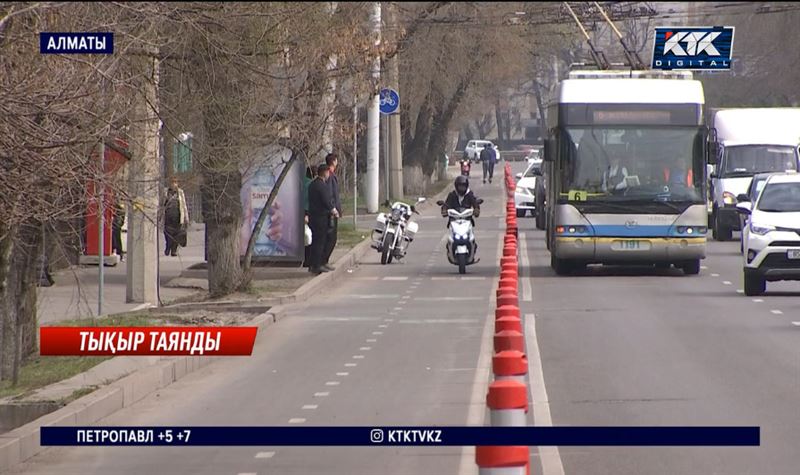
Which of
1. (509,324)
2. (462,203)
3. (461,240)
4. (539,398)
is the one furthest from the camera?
(462,203)

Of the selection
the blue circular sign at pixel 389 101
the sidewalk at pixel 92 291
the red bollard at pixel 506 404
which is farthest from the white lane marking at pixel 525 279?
the red bollard at pixel 506 404

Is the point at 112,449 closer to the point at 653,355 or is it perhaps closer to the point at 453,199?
the point at 653,355

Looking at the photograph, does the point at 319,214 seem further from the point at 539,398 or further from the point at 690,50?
the point at 539,398

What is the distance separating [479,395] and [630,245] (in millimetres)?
13393

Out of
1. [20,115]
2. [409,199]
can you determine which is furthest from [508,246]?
[409,199]

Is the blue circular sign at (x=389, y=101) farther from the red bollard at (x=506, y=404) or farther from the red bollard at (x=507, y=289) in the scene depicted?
the red bollard at (x=506, y=404)

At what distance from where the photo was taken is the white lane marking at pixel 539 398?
31.5ft

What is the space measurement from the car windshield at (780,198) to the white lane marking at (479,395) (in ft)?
20.1

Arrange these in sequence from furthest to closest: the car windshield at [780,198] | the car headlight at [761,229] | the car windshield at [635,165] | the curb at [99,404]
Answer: the car windshield at [635,165] → the car windshield at [780,198] → the car headlight at [761,229] → the curb at [99,404]

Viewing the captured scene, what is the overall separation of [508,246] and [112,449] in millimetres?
7391

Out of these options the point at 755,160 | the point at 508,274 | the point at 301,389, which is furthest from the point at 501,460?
the point at 755,160

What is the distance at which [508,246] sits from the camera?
17.0 m

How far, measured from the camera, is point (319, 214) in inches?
1030

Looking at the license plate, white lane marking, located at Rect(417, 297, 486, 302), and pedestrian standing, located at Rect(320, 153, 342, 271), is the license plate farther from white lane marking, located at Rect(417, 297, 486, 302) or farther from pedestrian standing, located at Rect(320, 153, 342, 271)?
pedestrian standing, located at Rect(320, 153, 342, 271)
